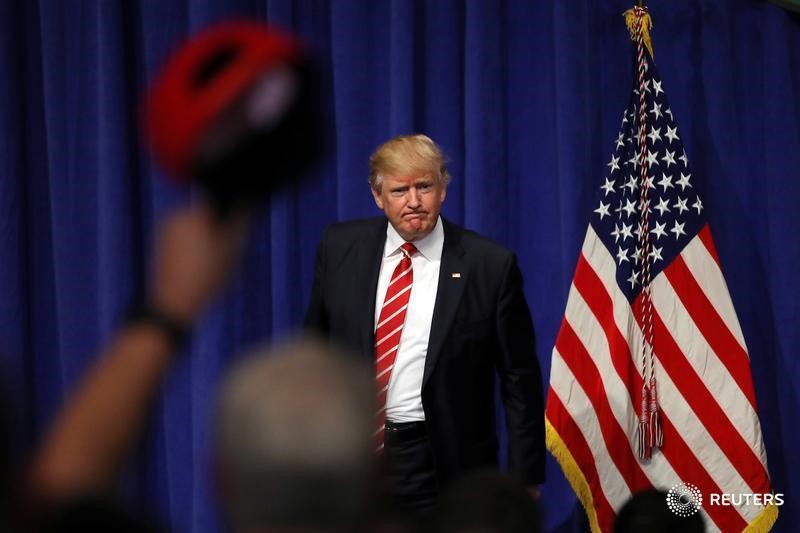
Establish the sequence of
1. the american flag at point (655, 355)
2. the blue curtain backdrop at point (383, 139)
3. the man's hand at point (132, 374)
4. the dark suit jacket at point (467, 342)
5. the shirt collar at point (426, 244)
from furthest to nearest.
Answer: the blue curtain backdrop at point (383, 139) < the american flag at point (655, 355) < the shirt collar at point (426, 244) < the dark suit jacket at point (467, 342) < the man's hand at point (132, 374)

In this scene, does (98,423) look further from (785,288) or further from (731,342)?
(785,288)

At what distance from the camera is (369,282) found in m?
2.98

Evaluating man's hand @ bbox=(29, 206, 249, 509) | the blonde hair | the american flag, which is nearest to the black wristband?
man's hand @ bbox=(29, 206, 249, 509)

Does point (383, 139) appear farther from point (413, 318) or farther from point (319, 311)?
point (413, 318)

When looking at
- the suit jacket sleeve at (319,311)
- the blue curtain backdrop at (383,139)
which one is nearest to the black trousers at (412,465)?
the suit jacket sleeve at (319,311)

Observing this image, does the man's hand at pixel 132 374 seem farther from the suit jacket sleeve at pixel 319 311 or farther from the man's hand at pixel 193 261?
the suit jacket sleeve at pixel 319 311

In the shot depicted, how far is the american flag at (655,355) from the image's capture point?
3.46 meters

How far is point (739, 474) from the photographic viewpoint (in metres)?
3.45

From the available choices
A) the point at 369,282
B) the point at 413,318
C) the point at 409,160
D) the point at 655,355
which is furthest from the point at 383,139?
the point at 655,355

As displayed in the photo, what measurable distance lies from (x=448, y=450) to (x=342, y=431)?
7.16 ft

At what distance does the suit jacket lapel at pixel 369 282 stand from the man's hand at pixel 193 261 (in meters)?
2.07

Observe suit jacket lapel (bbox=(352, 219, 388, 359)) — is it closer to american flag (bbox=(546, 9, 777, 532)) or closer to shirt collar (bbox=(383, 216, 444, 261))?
shirt collar (bbox=(383, 216, 444, 261))

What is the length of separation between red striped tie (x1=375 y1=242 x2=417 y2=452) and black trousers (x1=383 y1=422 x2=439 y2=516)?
0.06 m

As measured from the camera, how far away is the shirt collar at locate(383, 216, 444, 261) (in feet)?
9.87
